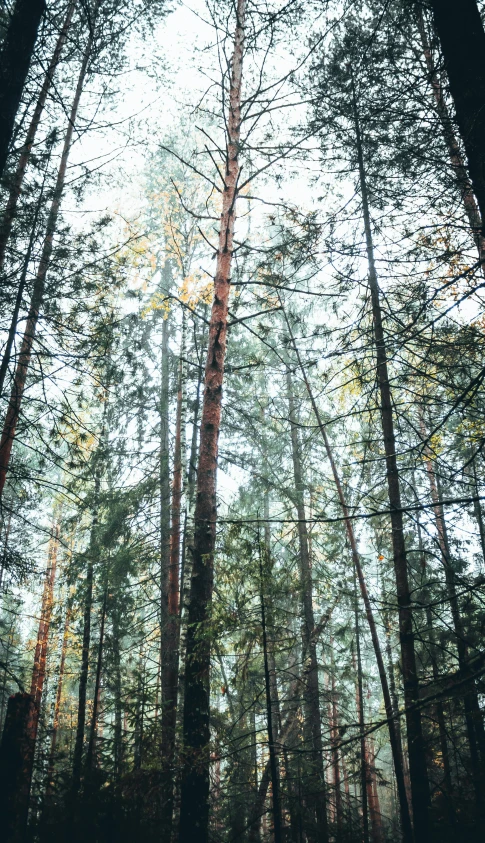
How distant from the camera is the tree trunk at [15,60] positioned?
11.2 feet

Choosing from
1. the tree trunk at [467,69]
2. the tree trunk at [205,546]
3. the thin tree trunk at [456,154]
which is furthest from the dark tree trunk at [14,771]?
the tree trunk at [467,69]

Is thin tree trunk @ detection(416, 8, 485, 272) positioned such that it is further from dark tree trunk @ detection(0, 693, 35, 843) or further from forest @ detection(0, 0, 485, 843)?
dark tree trunk @ detection(0, 693, 35, 843)

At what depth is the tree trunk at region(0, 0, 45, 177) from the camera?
3412 millimetres

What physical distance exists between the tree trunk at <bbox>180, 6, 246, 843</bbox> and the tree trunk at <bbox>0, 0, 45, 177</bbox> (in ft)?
10.6

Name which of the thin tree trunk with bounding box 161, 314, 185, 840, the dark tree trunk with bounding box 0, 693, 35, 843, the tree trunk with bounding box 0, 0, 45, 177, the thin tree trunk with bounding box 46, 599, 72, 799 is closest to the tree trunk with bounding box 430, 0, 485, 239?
the tree trunk with bounding box 0, 0, 45, 177

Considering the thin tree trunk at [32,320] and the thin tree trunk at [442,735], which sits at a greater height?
the thin tree trunk at [32,320]

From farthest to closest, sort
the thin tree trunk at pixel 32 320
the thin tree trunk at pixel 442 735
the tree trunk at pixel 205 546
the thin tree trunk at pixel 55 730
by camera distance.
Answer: the thin tree trunk at pixel 32 320 → the thin tree trunk at pixel 55 730 → the tree trunk at pixel 205 546 → the thin tree trunk at pixel 442 735

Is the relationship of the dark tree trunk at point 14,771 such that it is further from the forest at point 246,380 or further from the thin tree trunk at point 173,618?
the thin tree trunk at point 173,618

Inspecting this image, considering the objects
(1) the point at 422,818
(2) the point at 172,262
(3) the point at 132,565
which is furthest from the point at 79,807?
(2) the point at 172,262

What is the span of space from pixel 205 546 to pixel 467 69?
489 cm

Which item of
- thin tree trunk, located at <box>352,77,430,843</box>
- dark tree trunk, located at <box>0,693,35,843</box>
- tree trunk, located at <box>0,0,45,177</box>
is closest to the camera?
dark tree trunk, located at <box>0,693,35,843</box>

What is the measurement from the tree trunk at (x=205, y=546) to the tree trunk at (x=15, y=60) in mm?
3228

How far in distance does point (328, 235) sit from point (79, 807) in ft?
23.8

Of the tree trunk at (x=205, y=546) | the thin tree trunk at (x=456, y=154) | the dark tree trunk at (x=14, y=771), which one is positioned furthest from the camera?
the tree trunk at (x=205, y=546)
